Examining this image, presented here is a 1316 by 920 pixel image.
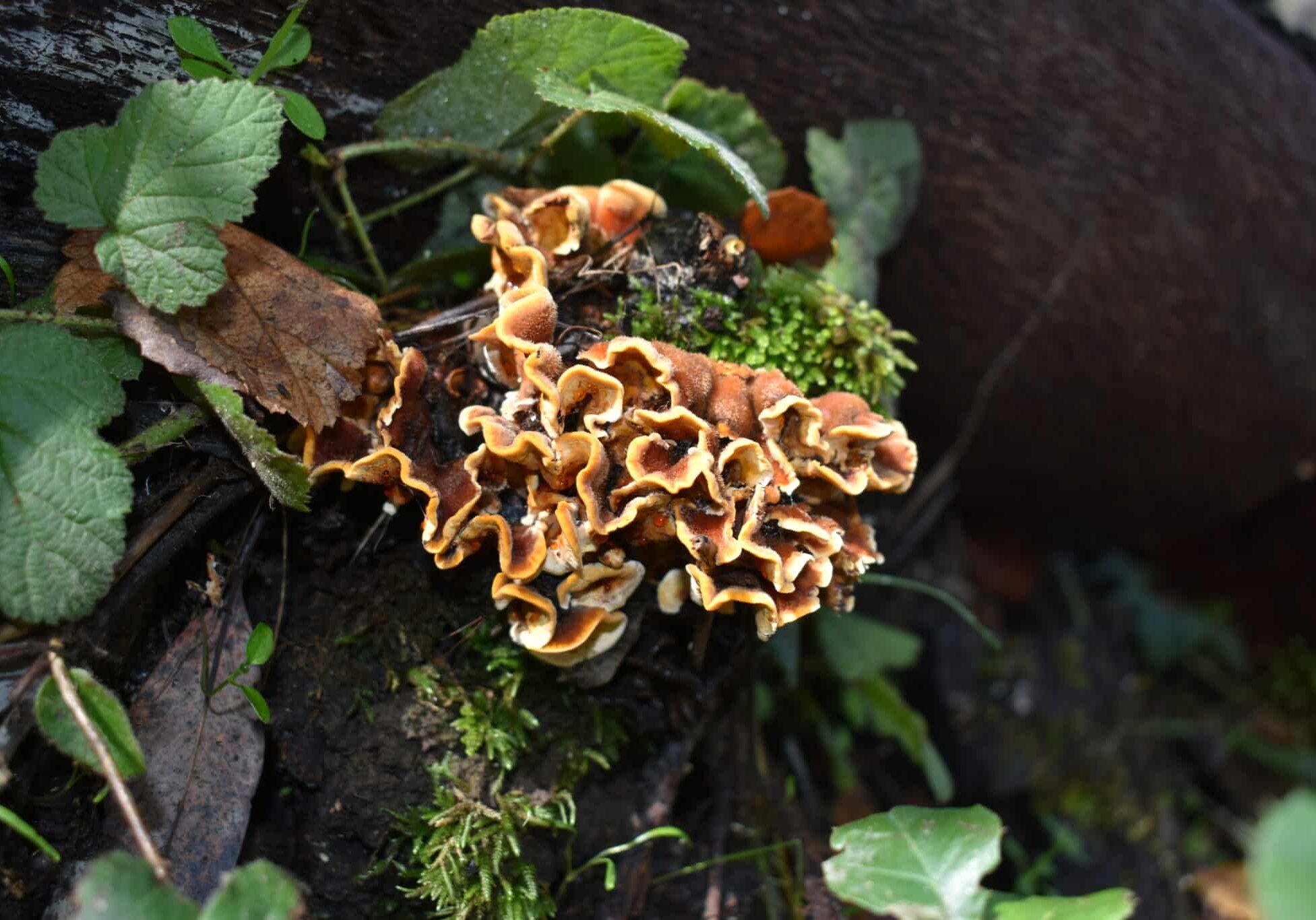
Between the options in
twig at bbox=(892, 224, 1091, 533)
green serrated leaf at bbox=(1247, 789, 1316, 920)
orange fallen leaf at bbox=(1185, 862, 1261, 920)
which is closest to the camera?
green serrated leaf at bbox=(1247, 789, 1316, 920)

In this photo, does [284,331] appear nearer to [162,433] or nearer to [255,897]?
[162,433]

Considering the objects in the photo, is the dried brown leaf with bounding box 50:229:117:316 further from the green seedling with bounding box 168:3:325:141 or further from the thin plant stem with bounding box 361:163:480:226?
the thin plant stem with bounding box 361:163:480:226

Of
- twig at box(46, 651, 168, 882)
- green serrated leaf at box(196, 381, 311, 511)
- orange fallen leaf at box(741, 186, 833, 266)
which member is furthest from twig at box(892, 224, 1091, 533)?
twig at box(46, 651, 168, 882)

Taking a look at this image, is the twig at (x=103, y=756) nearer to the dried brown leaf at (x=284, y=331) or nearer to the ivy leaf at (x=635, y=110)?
the dried brown leaf at (x=284, y=331)

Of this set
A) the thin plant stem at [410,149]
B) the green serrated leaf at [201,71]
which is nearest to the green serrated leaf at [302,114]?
the green serrated leaf at [201,71]

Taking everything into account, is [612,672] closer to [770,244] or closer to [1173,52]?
[770,244]

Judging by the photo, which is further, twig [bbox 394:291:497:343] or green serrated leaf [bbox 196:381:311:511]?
twig [bbox 394:291:497:343]
